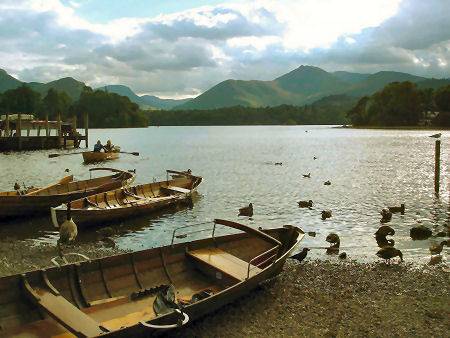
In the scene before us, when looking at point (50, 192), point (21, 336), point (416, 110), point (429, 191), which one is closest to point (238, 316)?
point (21, 336)

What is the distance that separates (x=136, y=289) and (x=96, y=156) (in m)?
53.5

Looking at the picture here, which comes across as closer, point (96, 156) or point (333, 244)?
point (333, 244)

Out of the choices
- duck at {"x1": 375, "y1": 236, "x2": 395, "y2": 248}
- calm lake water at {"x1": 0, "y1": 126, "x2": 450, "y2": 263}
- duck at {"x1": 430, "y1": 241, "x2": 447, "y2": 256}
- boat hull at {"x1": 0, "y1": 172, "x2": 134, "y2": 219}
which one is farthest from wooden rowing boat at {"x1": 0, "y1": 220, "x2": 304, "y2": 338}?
boat hull at {"x1": 0, "y1": 172, "x2": 134, "y2": 219}

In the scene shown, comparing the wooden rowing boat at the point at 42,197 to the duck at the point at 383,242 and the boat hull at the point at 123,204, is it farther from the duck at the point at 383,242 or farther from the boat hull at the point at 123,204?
the duck at the point at 383,242

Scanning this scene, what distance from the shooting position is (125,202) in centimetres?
2581

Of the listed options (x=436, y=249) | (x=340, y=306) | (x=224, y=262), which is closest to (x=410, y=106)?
(x=436, y=249)

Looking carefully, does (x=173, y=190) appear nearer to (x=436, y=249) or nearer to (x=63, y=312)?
(x=436, y=249)

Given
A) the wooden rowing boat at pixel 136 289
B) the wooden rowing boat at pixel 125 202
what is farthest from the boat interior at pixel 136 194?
the wooden rowing boat at pixel 136 289

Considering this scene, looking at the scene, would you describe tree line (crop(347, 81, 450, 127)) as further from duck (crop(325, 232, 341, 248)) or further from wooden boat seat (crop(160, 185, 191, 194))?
duck (crop(325, 232, 341, 248))

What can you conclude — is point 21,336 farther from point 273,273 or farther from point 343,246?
point 343,246

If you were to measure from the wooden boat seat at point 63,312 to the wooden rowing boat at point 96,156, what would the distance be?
173 ft

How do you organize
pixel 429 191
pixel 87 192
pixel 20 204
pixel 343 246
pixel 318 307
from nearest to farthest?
pixel 318 307 → pixel 343 246 → pixel 20 204 → pixel 87 192 → pixel 429 191

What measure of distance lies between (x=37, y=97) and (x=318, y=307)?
188m

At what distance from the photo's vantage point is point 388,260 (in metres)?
18.8
